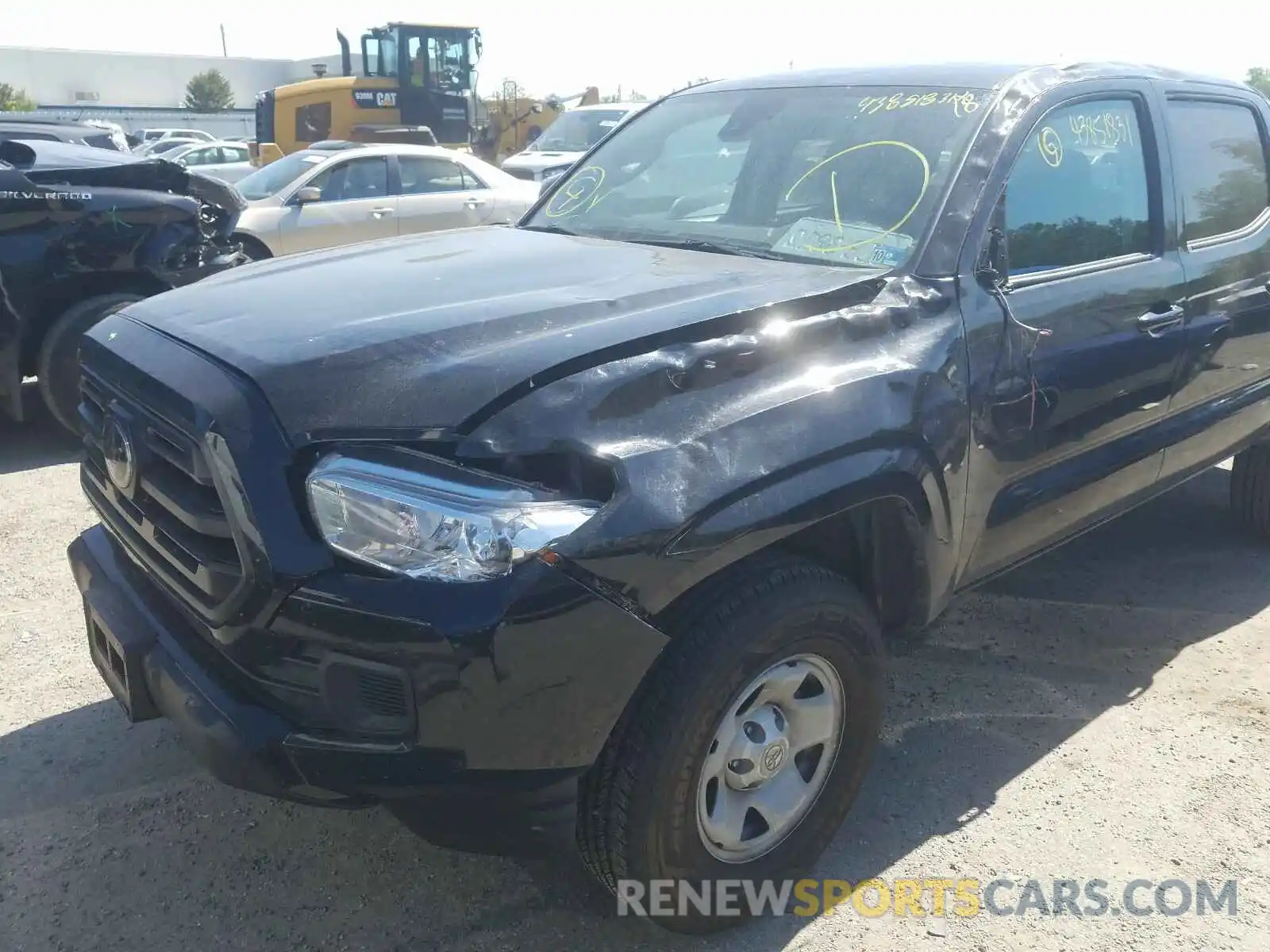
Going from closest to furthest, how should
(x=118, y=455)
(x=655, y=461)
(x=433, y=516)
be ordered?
(x=433, y=516)
(x=655, y=461)
(x=118, y=455)

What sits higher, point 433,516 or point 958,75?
point 958,75

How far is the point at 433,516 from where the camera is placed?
1.90 m

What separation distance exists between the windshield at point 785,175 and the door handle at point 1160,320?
837 mm

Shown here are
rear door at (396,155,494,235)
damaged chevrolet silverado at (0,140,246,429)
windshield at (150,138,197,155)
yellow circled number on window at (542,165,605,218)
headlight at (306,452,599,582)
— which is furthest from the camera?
windshield at (150,138,197,155)

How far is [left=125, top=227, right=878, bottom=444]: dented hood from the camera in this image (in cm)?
204

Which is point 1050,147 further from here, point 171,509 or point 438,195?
point 438,195

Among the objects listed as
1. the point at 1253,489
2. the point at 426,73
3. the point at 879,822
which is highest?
the point at 426,73

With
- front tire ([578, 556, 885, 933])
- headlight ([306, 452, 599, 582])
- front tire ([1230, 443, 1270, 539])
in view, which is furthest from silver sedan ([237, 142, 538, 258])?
headlight ([306, 452, 599, 582])

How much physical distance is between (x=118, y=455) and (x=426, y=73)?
1810 centimetres

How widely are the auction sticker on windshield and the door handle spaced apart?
3.08 ft

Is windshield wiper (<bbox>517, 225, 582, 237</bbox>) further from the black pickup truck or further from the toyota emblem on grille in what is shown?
the toyota emblem on grille

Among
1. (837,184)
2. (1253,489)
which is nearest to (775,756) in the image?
(837,184)

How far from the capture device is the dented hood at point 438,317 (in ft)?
6.71

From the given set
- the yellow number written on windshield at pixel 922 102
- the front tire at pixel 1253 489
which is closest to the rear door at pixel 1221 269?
the front tire at pixel 1253 489
